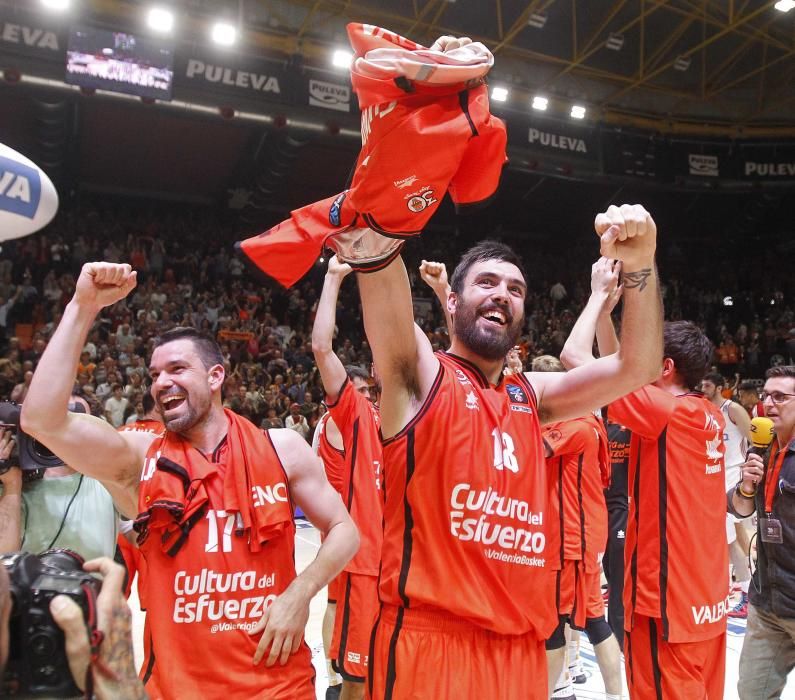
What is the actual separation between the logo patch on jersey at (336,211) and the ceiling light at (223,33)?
40.1 feet

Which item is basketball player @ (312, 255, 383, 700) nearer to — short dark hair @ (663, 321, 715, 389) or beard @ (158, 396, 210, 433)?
beard @ (158, 396, 210, 433)

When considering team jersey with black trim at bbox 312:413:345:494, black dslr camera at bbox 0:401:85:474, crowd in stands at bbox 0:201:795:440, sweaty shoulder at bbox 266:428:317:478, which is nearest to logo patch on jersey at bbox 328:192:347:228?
sweaty shoulder at bbox 266:428:317:478

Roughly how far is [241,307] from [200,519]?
13.4m

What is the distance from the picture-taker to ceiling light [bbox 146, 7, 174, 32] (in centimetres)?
1193

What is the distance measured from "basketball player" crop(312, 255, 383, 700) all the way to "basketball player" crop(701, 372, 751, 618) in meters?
2.99

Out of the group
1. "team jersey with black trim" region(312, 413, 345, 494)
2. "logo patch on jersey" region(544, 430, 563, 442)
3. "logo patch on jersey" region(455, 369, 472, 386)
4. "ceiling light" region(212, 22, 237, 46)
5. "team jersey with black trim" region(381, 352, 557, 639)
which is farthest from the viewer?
"ceiling light" region(212, 22, 237, 46)

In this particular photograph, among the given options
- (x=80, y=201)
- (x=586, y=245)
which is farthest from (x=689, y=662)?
(x=586, y=245)

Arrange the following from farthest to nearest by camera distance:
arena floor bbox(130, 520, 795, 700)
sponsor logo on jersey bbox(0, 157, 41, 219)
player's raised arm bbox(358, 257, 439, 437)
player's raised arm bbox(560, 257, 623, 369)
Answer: arena floor bbox(130, 520, 795, 700) < player's raised arm bbox(560, 257, 623, 369) < player's raised arm bbox(358, 257, 439, 437) < sponsor logo on jersey bbox(0, 157, 41, 219)

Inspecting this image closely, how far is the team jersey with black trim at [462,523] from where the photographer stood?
6.36 feet

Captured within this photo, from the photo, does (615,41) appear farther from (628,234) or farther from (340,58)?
(628,234)

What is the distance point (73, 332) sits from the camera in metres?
2.00

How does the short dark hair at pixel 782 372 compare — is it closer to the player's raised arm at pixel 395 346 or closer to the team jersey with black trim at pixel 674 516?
the team jersey with black trim at pixel 674 516

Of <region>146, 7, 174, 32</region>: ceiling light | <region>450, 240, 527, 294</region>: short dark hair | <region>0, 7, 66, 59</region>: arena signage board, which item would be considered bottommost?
<region>450, 240, 527, 294</region>: short dark hair

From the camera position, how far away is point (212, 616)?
2.14 metres
